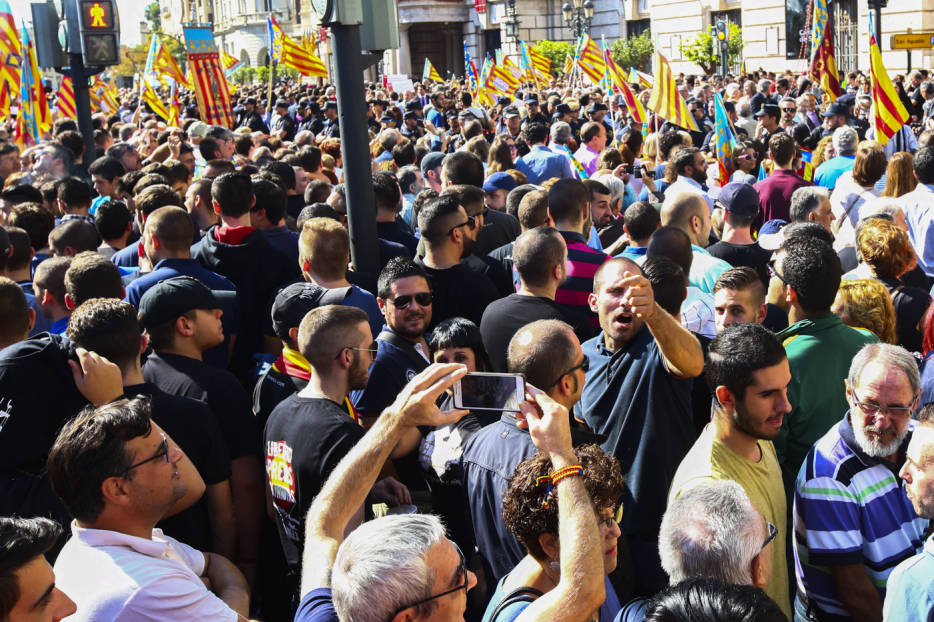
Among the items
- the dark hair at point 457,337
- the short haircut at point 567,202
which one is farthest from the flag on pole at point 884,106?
the dark hair at point 457,337

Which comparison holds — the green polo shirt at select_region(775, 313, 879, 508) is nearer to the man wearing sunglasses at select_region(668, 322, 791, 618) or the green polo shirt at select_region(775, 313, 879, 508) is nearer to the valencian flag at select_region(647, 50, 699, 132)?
the man wearing sunglasses at select_region(668, 322, 791, 618)

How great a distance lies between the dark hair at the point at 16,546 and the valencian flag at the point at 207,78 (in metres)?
10.8

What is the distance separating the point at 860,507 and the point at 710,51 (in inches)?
1215

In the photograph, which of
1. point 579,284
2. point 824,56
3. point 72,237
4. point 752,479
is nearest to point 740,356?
point 752,479

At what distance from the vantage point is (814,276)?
420cm

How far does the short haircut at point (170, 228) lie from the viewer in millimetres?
5344

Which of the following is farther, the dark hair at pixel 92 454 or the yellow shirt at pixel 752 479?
the yellow shirt at pixel 752 479

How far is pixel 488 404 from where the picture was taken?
9.12 feet

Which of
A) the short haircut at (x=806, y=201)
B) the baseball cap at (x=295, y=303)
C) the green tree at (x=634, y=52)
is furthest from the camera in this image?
the green tree at (x=634, y=52)

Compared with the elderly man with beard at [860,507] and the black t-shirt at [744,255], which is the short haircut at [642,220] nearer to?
the black t-shirt at [744,255]

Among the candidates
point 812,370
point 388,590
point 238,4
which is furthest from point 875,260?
point 238,4

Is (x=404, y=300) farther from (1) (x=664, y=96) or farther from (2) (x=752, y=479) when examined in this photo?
(1) (x=664, y=96)

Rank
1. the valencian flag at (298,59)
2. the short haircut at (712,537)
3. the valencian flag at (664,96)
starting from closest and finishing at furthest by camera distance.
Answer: the short haircut at (712,537), the valencian flag at (664,96), the valencian flag at (298,59)

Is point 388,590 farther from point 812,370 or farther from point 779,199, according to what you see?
point 779,199
